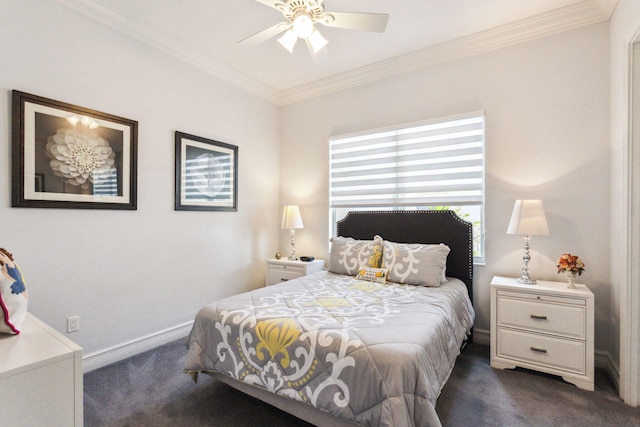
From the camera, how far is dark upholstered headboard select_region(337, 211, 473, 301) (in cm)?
298

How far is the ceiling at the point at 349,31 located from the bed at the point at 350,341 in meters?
1.90

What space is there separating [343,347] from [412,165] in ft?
7.93

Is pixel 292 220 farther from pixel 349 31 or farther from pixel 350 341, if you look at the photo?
pixel 350 341

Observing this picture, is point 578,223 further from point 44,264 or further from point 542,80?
point 44,264

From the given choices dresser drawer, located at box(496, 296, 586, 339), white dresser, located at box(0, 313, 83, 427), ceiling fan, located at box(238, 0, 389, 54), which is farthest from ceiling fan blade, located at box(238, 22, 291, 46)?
dresser drawer, located at box(496, 296, 586, 339)

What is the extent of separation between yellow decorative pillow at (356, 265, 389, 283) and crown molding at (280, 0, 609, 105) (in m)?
2.21

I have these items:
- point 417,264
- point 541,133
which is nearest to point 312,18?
point 417,264

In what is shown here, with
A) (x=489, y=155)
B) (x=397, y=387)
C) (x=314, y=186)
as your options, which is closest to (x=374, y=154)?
(x=314, y=186)

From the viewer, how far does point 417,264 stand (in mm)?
2766

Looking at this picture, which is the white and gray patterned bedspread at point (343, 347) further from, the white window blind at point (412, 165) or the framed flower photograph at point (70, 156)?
the framed flower photograph at point (70, 156)

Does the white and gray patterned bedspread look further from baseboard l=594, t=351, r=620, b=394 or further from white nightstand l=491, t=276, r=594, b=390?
baseboard l=594, t=351, r=620, b=394

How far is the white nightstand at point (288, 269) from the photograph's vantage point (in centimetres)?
364

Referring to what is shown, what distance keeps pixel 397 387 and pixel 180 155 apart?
2.83m

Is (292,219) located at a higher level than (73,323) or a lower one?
higher
